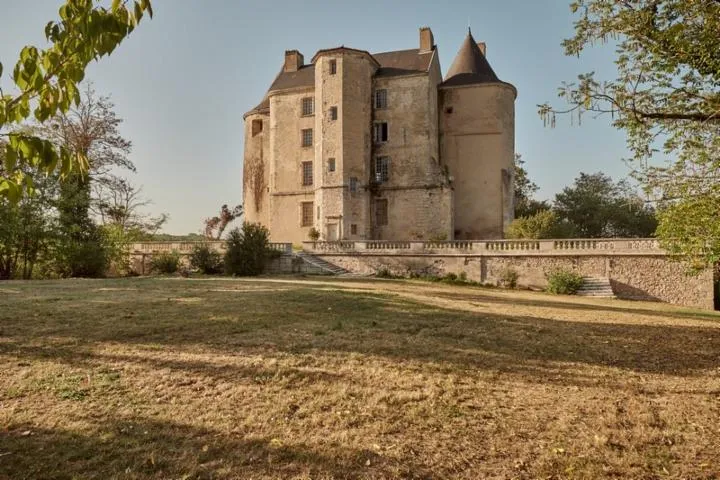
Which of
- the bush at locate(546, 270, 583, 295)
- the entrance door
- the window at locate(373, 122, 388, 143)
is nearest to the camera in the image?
the bush at locate(546, 270, 583, 295)

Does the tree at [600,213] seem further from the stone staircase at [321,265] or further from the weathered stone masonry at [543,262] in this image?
the stone staircase at [321,265]

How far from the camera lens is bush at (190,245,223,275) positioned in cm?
2412

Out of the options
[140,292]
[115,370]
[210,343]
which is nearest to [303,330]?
[210,343]

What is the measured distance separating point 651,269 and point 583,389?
2013 cm

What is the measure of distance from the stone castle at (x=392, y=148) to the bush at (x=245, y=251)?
366 inches

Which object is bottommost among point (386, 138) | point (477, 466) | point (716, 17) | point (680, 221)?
point (477, 466)

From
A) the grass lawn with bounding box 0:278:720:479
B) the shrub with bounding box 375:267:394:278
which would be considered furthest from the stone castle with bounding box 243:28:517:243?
the grass lawn with bounding box 0:278:720:479

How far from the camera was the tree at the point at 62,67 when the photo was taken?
8.01ft

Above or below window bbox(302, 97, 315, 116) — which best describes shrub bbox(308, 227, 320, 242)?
below

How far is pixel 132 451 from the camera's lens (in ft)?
11.4

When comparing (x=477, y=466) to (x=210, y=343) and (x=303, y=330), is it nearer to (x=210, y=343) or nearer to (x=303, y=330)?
(x=210, y=343)

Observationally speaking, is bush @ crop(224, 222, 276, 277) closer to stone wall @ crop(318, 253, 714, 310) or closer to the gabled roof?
stone wall @ crop(318, 253, 714, 310)

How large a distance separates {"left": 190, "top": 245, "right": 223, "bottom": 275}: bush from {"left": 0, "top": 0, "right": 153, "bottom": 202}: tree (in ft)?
72.5

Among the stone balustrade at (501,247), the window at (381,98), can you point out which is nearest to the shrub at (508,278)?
the stone balustrade at (501,247)
